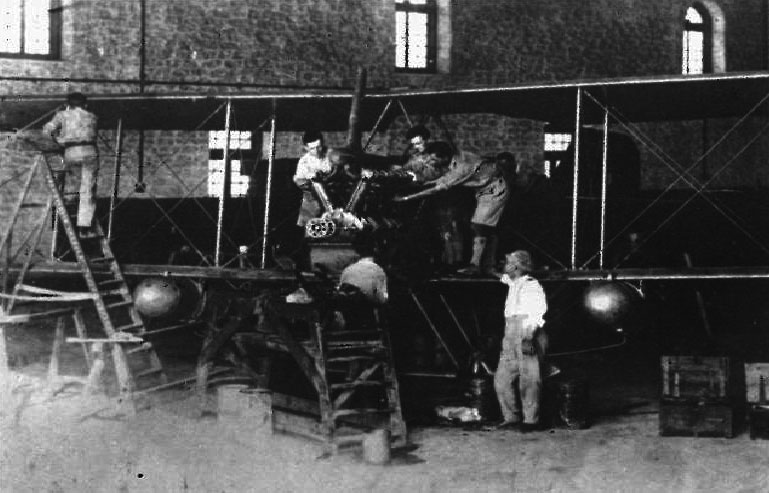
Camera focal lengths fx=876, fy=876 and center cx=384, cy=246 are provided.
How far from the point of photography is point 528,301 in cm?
935

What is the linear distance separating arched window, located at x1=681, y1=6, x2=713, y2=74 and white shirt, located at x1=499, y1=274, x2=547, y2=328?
1734 cm

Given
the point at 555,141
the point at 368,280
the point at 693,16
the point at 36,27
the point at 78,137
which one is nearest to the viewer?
the point at 368,280

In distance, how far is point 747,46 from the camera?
81.2ft

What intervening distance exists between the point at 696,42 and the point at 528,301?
59.5 ft

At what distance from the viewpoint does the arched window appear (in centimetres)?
2458

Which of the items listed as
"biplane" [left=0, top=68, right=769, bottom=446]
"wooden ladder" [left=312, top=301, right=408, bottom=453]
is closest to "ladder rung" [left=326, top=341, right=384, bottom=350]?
"wooden ladder" [left=312, top=301, right=408, bottom=453]

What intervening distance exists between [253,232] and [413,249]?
544cm

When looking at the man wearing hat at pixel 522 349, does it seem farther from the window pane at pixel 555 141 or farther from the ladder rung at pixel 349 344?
the window pane at pixel 555 141

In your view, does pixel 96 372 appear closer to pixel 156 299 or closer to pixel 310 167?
pixel 156 299

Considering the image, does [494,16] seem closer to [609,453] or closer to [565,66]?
[565,66]

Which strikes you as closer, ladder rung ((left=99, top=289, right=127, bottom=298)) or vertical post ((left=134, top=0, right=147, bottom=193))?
ladder rung ((left=99, top=289, right=127, bottom=298))

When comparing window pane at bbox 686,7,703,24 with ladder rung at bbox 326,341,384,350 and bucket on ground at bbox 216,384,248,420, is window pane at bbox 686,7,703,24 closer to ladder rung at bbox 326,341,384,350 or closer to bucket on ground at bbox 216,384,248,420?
ladder rung at bbox 326,341,384,350

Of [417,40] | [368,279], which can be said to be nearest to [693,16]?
[417,40]

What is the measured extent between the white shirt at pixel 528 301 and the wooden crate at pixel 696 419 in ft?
5.29
